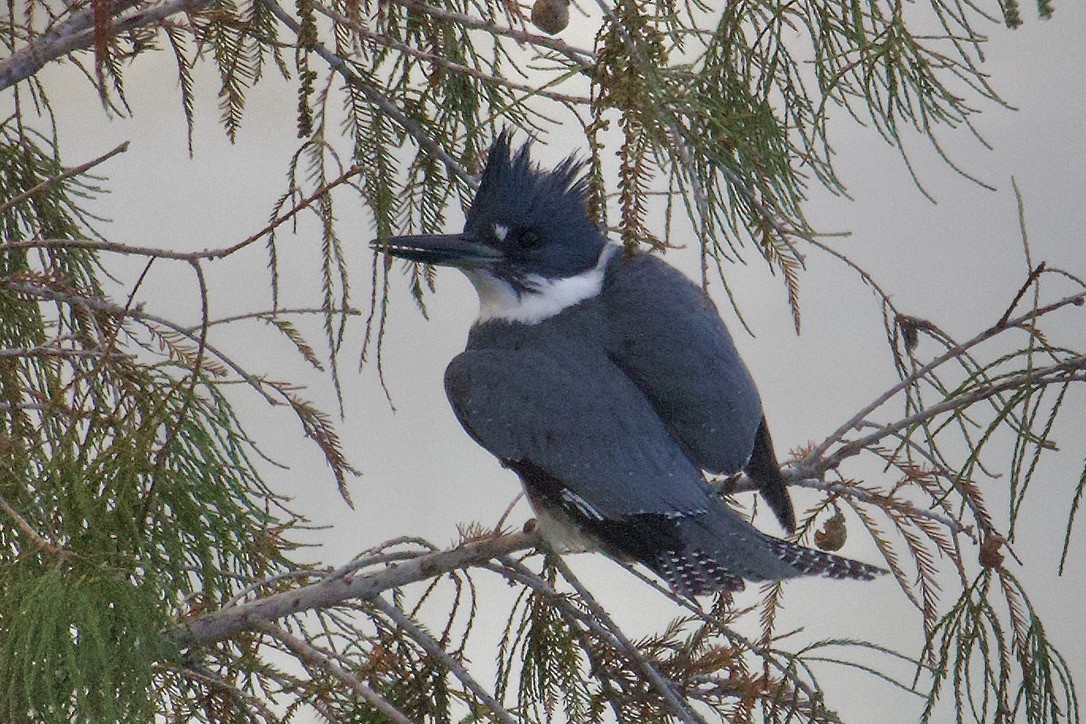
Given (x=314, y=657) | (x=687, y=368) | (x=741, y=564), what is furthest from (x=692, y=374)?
(x=314, y=657)

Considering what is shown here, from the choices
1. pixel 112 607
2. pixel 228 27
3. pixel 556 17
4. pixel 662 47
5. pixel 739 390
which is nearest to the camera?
pixel 662 47

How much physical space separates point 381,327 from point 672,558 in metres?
0.47

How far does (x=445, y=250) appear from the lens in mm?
1772

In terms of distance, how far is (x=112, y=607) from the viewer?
117cm

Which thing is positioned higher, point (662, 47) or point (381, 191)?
point (381, 191)

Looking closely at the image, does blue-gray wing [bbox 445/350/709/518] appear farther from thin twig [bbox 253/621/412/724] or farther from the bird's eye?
thin twig [bbox 253/621/412/724]

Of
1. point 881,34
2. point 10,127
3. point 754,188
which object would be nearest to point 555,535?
point 754,188

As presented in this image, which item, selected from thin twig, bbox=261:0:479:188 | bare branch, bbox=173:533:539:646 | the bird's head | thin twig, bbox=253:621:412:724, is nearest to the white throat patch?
the bird's head

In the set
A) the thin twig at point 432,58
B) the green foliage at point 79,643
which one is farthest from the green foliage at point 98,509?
the thin twig at point 432,58

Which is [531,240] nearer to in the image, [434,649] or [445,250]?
[445,250]

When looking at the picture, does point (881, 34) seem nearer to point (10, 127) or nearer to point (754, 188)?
point (754, 188)

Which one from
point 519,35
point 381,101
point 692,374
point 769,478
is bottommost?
point 769,478

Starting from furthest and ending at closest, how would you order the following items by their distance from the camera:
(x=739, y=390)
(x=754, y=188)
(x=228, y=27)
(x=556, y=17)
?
(x=739, y=390) → (x=228, y=27) → (x=556, y=17) → (x=754, y=188)

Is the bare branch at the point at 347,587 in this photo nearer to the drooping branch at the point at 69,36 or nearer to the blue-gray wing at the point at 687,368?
the blue-gray wing at the point at 687,368
